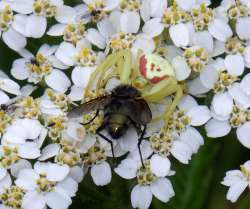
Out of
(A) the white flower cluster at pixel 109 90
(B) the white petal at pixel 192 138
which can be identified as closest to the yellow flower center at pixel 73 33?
(A) the white flower cluster at pixel 109 90

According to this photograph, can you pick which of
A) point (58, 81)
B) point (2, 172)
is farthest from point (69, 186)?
point (58, 81)

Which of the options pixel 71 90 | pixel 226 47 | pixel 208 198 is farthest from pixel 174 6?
pixel 208 198

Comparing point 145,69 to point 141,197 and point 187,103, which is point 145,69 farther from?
point 141,197

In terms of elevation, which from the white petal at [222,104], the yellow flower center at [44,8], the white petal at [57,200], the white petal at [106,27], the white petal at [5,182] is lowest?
the white petal at [57,200]

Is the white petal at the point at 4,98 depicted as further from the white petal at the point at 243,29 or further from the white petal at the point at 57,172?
the white petal at the point at 243,29

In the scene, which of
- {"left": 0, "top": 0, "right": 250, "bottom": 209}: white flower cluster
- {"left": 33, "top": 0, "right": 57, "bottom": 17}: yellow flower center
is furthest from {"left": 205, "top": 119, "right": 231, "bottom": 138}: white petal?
{"left": 33, "top": 0, "right": 57, "bottom": 17}: yellow flower center

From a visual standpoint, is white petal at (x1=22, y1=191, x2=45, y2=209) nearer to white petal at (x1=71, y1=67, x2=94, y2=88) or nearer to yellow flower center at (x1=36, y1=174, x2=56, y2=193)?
yellow flower center at (x1=36, y1=174, x2=56, y2=193)
